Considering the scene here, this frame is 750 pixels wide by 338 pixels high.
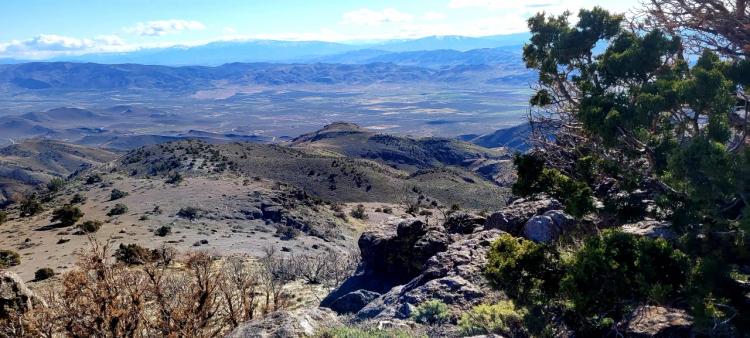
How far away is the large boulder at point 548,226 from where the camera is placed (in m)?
10.3

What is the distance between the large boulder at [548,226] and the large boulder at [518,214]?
956 millimetres

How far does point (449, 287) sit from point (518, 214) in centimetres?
368

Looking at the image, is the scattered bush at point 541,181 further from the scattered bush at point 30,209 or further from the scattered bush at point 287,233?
the scattered bush at point 30,209

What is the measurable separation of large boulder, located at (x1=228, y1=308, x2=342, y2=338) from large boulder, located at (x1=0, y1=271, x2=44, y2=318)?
253 inches

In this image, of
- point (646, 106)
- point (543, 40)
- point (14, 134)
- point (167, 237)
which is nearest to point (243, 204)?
point (167, 237)

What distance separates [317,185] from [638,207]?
46.8 m

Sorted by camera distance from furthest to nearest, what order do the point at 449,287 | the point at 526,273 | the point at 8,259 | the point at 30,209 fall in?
the point at 30,209 < the point at 8,259 < the point at 449,287 < the point at 526,273

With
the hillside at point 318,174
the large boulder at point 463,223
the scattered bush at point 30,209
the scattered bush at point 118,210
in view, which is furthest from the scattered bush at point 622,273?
the hillside at point 318,174

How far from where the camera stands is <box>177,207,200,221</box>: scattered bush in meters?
34.2

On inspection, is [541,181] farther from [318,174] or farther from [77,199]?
[318,174]

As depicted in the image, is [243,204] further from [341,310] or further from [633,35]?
[633,35]

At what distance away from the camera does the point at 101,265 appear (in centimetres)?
999

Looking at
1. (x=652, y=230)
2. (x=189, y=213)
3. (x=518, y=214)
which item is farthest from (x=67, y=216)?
(x=652, y=230)

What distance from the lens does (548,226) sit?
34.4ft
